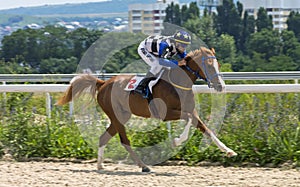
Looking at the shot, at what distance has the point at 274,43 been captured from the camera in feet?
95.5

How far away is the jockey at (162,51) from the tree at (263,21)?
28.2 meters

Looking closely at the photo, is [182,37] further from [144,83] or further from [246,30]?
[246,30]

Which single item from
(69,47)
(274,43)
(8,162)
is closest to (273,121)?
(8,162)

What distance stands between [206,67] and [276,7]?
1433 inches

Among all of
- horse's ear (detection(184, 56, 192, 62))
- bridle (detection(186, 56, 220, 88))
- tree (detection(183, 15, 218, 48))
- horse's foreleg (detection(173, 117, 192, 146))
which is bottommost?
tree (detection(183, 15, 218, 48))

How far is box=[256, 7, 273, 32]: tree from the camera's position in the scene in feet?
118

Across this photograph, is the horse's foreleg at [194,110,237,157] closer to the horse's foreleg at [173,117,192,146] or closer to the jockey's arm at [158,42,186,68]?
the horse's foreleg at [173,117,192,146]

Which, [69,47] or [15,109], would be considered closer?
[15,109]

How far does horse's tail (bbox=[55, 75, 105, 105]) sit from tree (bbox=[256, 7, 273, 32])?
91.7ft

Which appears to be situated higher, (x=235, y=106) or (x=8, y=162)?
(x=235, y=106)

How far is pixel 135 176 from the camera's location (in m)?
7.03

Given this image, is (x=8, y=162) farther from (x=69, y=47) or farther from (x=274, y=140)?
(x=69, y=47)

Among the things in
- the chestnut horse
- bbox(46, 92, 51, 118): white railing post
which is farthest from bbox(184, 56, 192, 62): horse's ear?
bbox(46, 92, 51, 118): white railing post

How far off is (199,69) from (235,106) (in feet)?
2.81
